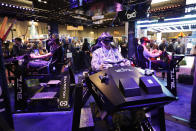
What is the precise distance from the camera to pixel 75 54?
727 centimetres

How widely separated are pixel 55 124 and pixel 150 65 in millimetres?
3381

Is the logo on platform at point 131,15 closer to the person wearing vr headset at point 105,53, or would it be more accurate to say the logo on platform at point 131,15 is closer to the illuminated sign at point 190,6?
the person wearing vr headset at point 105,53

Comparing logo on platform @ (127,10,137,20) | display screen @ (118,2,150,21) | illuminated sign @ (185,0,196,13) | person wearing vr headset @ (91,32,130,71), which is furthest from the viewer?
illuminated sign @ (185,0,196,13)

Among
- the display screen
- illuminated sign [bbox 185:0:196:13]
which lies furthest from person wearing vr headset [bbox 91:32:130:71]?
illuminated sign [bbox 185:0:196:13]

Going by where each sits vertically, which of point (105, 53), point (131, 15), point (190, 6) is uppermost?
point (190, 6)

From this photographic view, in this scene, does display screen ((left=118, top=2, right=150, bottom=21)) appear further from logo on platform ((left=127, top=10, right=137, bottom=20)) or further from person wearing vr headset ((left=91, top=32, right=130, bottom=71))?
person wearing vr headset ((left=91, top=32, right=130, bottom=71))

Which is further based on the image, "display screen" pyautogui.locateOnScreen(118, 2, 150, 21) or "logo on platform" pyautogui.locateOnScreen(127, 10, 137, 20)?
"logo on platform" pyautogui.locateOnScreen(127, 10, 137, 20)

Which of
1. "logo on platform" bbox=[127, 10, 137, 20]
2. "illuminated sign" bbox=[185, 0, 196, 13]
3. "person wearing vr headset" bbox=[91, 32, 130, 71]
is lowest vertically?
"person wearing vr headset" bbox=[91, 32, 130, 71]

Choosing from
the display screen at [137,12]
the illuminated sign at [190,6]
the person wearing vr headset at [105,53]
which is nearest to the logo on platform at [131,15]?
the display screen at [137,12]

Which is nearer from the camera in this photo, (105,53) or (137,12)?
(105,53)

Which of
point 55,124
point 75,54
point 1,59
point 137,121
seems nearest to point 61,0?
point 75,54

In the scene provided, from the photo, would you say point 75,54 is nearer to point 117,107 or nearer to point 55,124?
point 55,124

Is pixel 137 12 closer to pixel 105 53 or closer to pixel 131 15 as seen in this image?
pixel 131 15

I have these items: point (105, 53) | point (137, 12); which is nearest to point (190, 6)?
point (137, 12)
